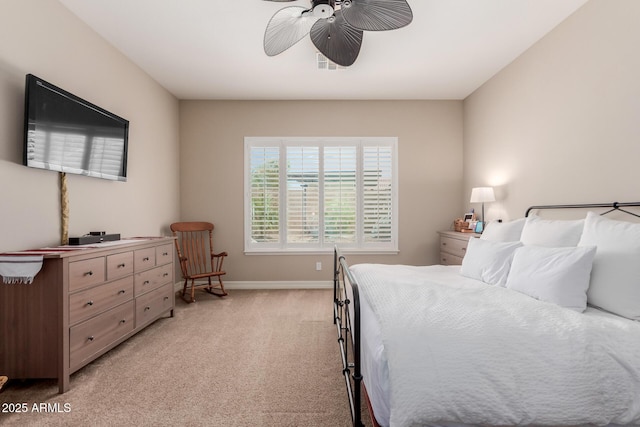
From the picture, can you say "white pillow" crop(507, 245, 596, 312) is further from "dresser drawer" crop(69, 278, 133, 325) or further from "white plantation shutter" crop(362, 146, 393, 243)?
"dresser drawer" crop(69, 278, 133, 325)

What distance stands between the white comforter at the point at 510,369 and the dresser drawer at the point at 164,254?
259 centimetres

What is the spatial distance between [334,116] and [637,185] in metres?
3.41

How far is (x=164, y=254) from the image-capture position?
11.1 feet

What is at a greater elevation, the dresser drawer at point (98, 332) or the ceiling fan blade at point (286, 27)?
the ceiling fan blade at point (286, 27)

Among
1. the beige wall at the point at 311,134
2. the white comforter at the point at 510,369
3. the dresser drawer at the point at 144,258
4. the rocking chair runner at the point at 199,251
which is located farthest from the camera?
the beige wall at the point at 311,134

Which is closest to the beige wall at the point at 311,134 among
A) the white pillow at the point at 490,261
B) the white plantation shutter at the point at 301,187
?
the white plantation shutter at the point at 301,187

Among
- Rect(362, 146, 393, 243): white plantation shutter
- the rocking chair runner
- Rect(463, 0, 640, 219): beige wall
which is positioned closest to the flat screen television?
the rocking chair runner

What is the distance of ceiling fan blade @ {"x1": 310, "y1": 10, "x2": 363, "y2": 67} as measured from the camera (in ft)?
7.24

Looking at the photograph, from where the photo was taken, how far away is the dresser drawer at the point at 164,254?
3.24m

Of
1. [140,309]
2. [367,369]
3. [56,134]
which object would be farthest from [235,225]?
[367,369]

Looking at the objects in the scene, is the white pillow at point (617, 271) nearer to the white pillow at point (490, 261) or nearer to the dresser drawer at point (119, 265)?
the white pillow at point (490, 261)

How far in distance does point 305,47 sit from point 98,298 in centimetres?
285

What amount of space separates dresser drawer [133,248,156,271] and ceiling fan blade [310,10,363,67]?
233cm

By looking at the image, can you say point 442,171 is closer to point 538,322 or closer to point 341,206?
point 341,206
